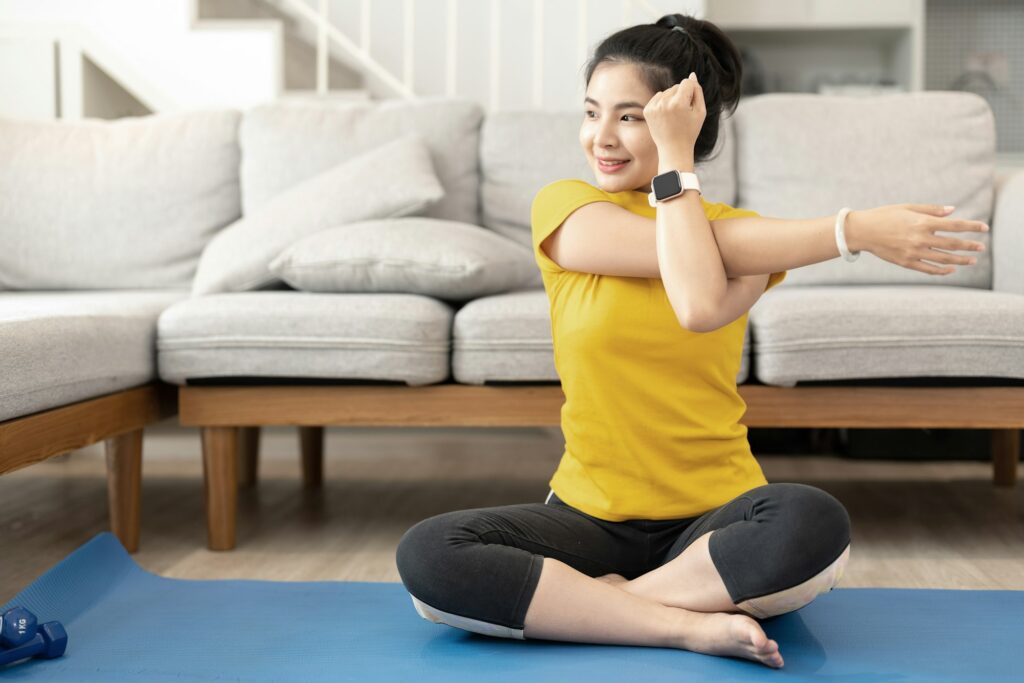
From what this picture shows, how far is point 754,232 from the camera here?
124 centimetres

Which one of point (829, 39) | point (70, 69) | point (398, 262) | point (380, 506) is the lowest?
point (380, 506)

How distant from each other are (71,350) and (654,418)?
949mm

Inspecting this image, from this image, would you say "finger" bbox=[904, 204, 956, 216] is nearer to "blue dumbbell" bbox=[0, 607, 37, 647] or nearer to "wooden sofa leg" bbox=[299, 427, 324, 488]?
"blue dumbbell" bbox=[0, 607, 37, 647]

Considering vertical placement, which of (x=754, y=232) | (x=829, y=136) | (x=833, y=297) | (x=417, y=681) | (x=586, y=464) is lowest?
(x=417, y=681)

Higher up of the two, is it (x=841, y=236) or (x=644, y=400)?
(x=841, y=236)

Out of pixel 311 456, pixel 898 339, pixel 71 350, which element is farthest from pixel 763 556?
pixel 311 456

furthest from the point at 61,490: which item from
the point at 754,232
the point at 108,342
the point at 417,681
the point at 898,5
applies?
the point at 898,5

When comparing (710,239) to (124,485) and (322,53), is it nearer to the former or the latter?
(124,485)

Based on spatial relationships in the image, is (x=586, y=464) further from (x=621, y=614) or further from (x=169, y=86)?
(x=169, y=86)

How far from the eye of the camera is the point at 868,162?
242cm

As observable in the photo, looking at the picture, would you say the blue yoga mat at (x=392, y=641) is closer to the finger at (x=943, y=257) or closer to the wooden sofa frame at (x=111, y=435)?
the wooden sofa frame at (x=111, y=435)

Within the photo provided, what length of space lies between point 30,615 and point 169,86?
2.51 m

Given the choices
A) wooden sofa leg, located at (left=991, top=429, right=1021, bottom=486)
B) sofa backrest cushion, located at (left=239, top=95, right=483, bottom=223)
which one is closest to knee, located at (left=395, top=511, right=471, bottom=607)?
sofa backrest cushion, located at (left=239, top=95, right=483, bottom=223)

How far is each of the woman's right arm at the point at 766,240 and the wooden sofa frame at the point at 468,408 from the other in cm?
60
